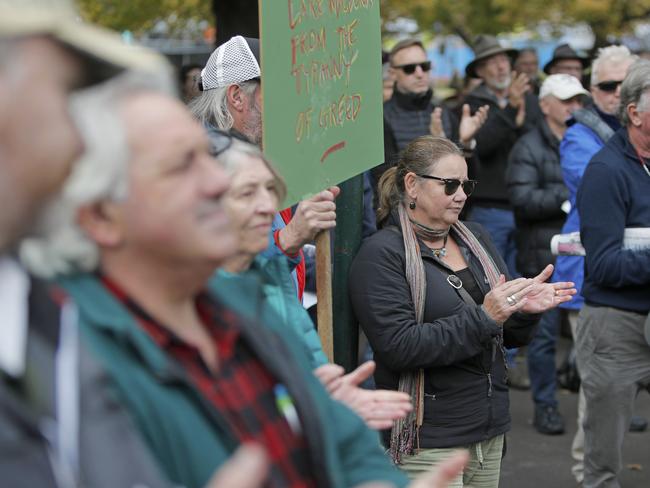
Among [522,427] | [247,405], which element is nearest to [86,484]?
[247,405]

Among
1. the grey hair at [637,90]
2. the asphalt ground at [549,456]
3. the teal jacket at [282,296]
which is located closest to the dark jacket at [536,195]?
the asphalt ground at [549,456]

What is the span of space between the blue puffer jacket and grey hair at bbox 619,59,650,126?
2.64 feet

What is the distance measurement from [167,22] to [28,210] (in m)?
15.9

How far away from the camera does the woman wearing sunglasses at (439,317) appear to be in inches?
152

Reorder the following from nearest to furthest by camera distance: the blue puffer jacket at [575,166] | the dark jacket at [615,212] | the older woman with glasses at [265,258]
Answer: the older woman with glasses at [265,258] → the dark jacket at [615,212] → the blue puffer jacket at [575,166]

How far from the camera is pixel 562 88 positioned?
24.0 ft

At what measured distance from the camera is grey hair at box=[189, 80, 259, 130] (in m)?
3.88

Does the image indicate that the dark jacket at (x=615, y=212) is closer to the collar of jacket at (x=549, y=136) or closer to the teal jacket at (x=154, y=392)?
the collar of jacket at (x=549, y=136)

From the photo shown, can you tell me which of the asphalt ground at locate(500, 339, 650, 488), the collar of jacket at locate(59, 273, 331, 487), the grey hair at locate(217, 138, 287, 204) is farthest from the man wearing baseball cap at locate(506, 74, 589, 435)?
the collar of jacket at locate(59, 273, 331, 487)

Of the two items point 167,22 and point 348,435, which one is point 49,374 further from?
point 167,22

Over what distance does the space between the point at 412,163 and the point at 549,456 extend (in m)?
2.86

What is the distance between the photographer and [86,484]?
4.54ft

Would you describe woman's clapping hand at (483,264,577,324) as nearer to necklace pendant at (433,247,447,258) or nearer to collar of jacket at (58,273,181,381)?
necklace pendant at (433,247,447,258)

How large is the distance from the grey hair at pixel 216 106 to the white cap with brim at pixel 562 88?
146 inches
